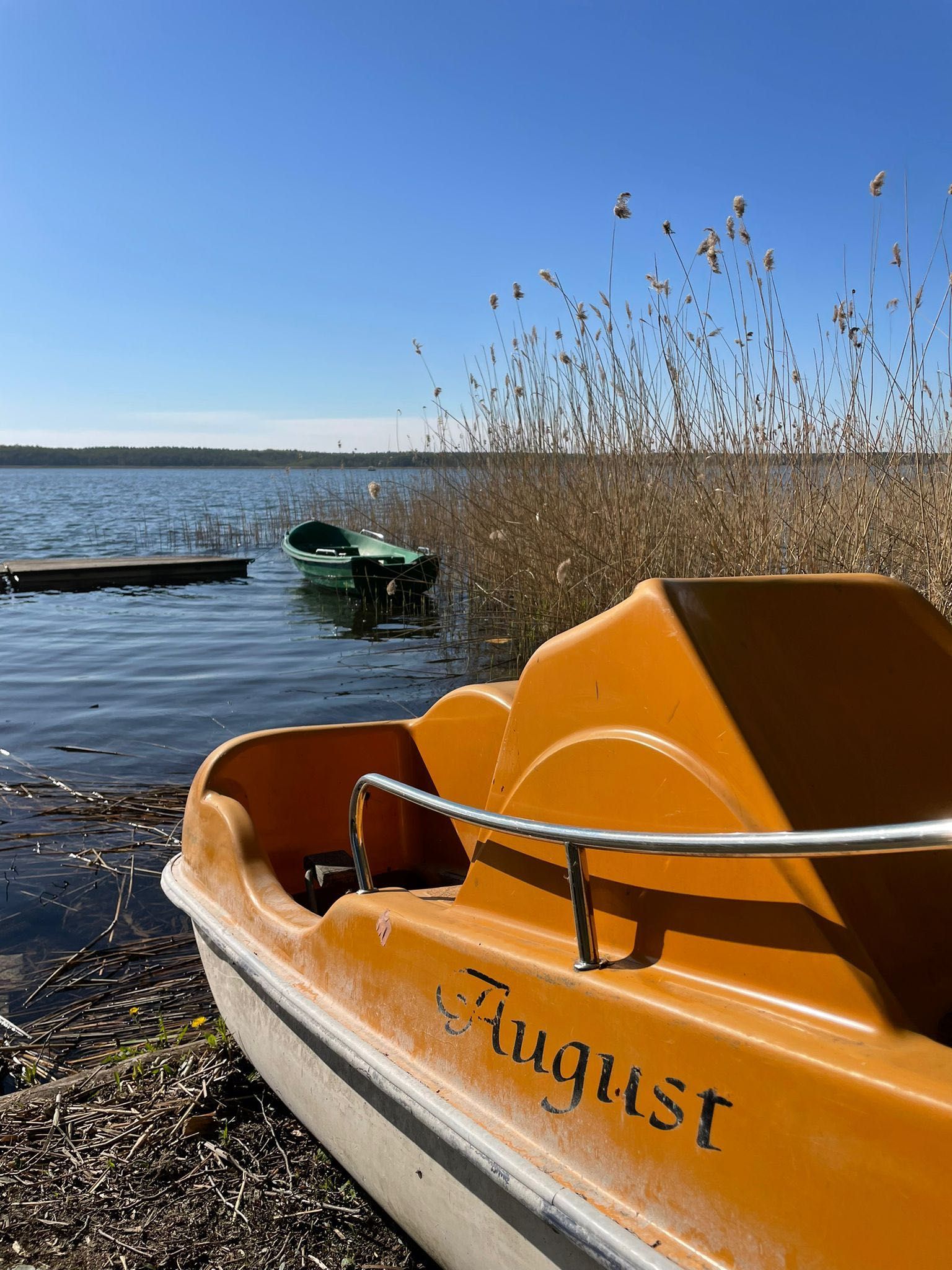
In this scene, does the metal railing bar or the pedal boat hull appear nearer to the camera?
the metal railing bar

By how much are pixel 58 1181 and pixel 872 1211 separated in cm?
198

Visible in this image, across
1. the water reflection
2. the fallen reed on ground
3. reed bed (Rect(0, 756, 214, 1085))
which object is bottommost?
the water reflection

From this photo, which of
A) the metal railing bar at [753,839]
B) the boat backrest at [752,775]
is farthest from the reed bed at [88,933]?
the metal railing bar at [753,839]

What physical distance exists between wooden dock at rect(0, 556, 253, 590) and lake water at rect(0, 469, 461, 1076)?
0.39m

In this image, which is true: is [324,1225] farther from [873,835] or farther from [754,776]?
[873,835]

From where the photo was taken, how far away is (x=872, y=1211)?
3.66 feet

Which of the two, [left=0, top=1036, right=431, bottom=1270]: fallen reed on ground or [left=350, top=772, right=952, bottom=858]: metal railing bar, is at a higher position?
[left=350, top=772, right=952, bottom=858]: metal railing bar

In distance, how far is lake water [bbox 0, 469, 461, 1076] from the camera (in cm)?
381

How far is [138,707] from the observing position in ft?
25.8

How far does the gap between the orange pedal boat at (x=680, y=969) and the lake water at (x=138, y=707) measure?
1.82 metres

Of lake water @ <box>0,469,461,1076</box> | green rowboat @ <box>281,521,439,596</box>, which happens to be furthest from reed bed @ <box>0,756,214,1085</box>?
green rowboat @ <box>281,521,439,596</box>

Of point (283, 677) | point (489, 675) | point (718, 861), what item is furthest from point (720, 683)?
point (283, 677)

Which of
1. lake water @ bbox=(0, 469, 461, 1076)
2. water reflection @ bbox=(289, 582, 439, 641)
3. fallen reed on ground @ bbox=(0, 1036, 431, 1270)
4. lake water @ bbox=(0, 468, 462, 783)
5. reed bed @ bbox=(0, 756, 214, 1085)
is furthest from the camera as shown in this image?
water reflection @ bbox=(289, 582, 439, 641)

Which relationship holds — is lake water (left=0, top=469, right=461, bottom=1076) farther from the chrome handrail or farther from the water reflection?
the chrome handrail
